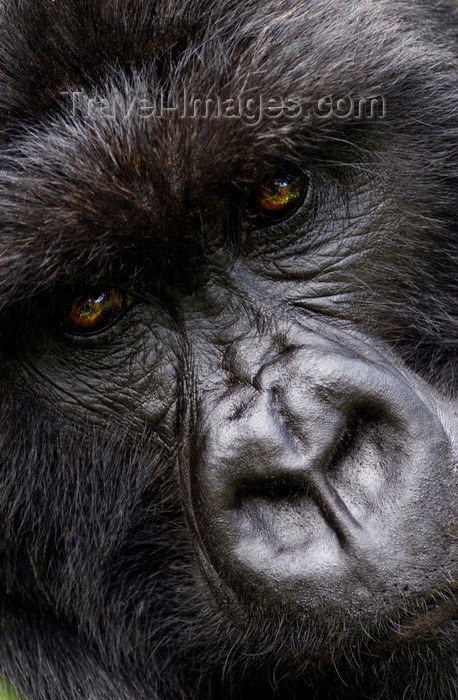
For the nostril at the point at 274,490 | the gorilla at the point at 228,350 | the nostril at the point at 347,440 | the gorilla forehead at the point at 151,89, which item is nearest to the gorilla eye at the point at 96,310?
the gorilla at the point at 228,350

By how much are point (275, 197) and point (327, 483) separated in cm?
80

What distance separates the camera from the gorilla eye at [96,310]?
2.52m

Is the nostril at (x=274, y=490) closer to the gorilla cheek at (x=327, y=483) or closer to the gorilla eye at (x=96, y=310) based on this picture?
the gorilla cheek at (x=327, y=483)

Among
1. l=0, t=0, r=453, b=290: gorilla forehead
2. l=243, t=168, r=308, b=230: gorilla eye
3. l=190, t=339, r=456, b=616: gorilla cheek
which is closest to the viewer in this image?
l=190, t=339, r=456, b=616: gorilla cheek

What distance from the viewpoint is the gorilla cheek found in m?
2.15

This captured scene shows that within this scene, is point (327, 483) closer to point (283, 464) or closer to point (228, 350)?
point (283, 464)

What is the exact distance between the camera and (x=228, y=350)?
8.20ft

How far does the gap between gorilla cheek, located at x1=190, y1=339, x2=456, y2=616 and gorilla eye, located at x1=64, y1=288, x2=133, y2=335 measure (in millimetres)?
420

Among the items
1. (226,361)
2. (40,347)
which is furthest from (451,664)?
(40,347)

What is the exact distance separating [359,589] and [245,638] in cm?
48

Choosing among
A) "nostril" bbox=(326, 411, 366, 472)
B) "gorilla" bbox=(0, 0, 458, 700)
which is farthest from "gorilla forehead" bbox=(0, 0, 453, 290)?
"nostril" bbox=(326, 411, 366, 472)

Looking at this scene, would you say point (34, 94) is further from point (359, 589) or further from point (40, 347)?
point (359, 589)

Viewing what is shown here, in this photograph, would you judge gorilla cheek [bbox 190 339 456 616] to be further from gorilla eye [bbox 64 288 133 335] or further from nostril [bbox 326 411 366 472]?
gorilla eye [bbox 64 288 133 335]

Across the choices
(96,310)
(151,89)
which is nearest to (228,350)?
(96,310)
